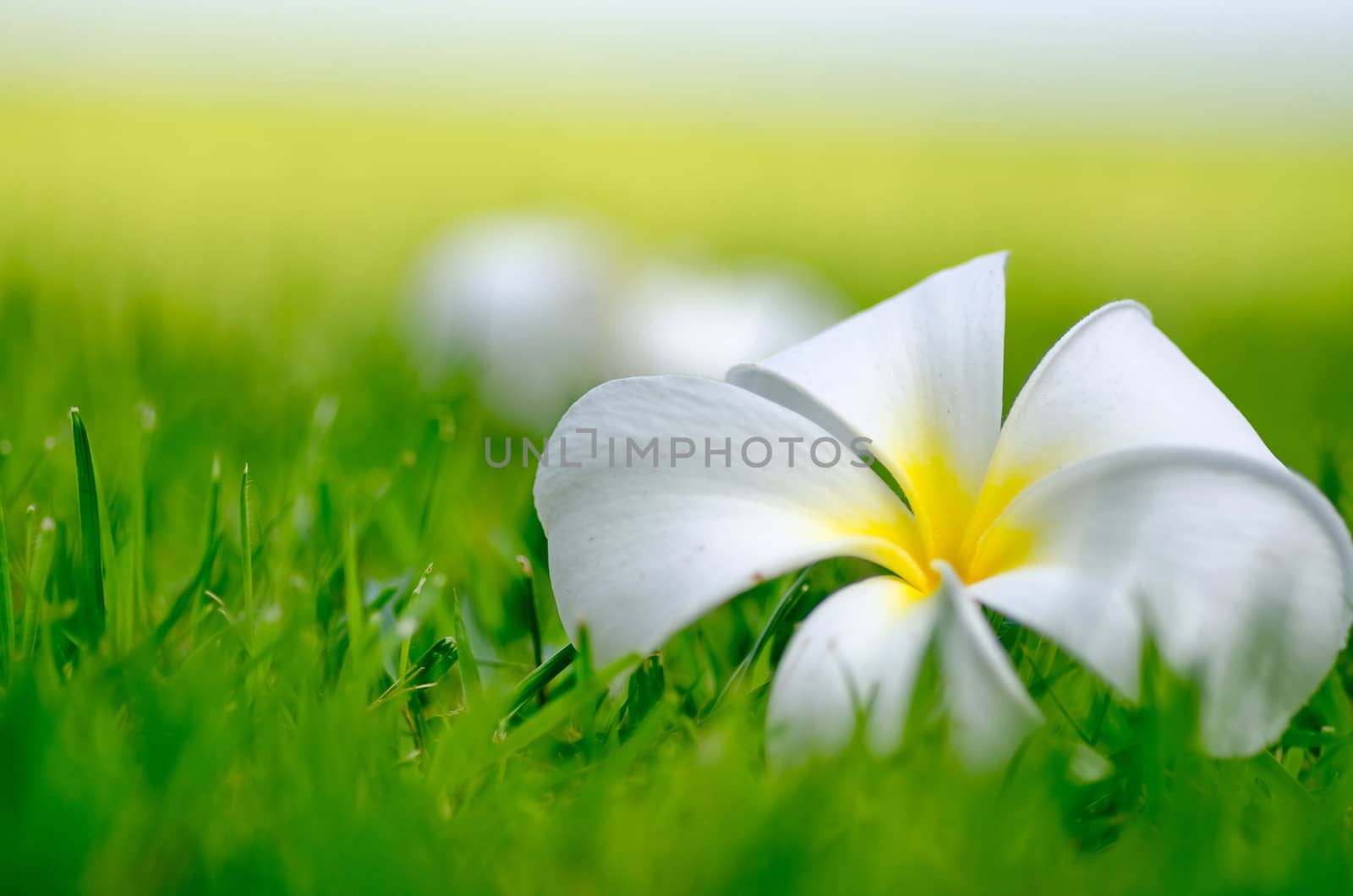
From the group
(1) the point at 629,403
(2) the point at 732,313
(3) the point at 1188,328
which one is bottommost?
(3) the point at 1188,328

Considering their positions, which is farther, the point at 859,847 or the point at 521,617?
the point at 521,617

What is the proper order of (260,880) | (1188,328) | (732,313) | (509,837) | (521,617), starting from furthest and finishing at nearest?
1. (1188,328)
2. (732,313)
3. (521,617)
4. (509,837)
5. (260,880)

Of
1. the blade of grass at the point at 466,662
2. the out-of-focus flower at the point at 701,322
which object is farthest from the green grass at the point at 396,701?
the out-of-focus flower at the point at 701,322

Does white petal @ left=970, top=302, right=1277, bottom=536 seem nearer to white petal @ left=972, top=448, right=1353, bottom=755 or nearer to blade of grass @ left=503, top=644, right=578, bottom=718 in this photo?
white petal @ left=972, top=448, right=1353, bottom=755

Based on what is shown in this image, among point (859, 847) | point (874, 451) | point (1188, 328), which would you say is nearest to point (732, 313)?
point (874, 451)

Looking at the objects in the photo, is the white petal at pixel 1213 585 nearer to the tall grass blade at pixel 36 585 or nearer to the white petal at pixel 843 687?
the white petal at pixel 843 687

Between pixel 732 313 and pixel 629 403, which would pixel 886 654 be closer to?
pixel 629 403

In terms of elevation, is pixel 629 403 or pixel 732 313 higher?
pixel 629 403
